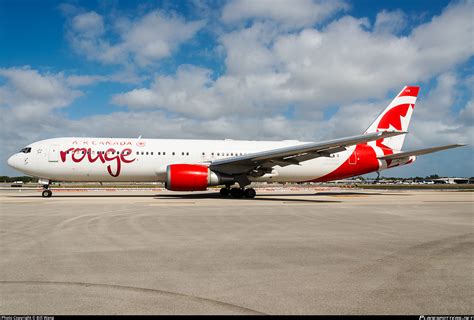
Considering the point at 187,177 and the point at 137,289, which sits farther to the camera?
the point at 187,177

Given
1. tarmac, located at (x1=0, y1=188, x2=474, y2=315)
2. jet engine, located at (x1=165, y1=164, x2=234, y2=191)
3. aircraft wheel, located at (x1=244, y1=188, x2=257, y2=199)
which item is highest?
jet engine, located at (x1=165, y1=164, x2=234, y2=191)

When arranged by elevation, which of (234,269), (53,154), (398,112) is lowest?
(234,269)

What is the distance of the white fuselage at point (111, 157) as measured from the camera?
20.5 metres

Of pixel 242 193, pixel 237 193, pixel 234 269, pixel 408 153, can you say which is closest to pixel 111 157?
pixel 237 193

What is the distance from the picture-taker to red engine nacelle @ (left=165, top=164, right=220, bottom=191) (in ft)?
62.5

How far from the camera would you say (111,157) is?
2080 cm

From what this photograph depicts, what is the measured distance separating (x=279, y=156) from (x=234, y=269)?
14.7 meters

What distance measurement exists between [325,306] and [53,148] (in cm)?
2080

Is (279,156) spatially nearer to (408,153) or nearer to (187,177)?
(187,177)

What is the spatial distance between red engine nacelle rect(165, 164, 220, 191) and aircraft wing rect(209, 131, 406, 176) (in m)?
1.08

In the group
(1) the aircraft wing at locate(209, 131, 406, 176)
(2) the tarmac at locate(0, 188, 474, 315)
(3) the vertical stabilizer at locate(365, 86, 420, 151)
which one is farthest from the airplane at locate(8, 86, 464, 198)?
(2) the tarmac at locate(0, 188, 474, 315)

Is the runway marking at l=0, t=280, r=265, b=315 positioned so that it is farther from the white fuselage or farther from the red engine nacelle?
the white fuselage

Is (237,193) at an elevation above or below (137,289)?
above

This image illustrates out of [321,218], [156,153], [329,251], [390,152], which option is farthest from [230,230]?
[390,152]
